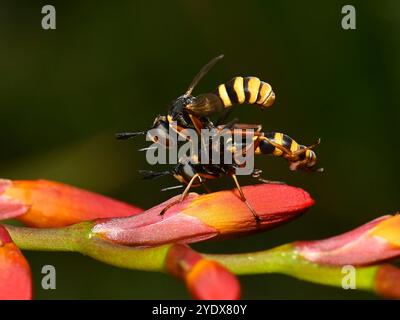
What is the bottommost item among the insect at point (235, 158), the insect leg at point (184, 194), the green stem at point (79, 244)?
the green stem at point (79, 244)

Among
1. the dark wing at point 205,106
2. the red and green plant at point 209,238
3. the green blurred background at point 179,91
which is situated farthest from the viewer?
the green blurred background at point 179,91

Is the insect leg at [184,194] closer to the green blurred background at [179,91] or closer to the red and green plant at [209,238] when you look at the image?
the red and green plant at [209,238]

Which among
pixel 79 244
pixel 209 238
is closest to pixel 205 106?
pixel 209 238

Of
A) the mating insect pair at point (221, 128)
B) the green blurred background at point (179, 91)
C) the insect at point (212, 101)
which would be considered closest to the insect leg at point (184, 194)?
the mating insect pair at point (221, 128)

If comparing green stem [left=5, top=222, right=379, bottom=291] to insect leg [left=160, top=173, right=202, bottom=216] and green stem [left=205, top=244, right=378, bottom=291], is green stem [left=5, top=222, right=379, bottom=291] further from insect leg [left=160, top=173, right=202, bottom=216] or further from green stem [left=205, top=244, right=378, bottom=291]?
insect leg [left=160, top=173, right=202, bottom=216]

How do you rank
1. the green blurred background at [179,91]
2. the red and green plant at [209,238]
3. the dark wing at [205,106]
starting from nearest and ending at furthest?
1. the red and green plant at [209,238]
2. the dark wing at [205,106]
3. the green blurred background at [179,91]

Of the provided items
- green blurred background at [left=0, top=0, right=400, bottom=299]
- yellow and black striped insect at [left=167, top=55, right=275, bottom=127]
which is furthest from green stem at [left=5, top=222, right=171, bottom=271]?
green blurred background at [left=0, top=0, right=400, bottom=299]

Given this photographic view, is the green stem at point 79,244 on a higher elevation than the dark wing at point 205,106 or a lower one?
lower

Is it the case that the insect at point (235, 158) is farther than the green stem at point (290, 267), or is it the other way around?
the insect at point (235, 158)
